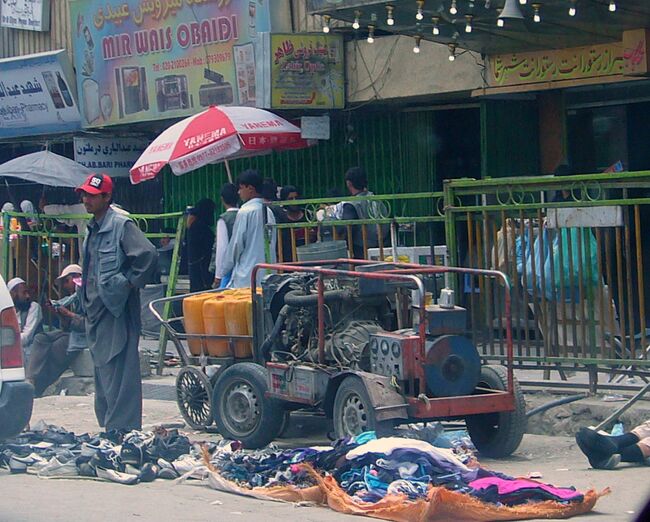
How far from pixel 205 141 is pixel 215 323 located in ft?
12.2

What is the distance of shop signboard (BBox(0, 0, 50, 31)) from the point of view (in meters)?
17.9

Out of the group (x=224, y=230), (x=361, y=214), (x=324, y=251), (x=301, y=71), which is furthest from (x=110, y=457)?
(x=301, y=71)

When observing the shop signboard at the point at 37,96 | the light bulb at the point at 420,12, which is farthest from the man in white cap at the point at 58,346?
the shop signboard at the point at 37,96

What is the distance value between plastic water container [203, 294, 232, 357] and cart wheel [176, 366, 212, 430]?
0.21m

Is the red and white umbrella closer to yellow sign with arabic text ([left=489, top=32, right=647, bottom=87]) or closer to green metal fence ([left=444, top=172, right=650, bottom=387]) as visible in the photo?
yellow sign with arabic text ([left=489, top=32, right=647, bottom=87])

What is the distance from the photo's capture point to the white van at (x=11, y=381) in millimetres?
7746

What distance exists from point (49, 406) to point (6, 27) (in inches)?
358

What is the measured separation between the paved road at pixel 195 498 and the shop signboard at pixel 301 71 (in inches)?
254

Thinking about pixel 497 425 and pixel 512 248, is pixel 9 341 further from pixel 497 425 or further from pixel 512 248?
pixel 512 248

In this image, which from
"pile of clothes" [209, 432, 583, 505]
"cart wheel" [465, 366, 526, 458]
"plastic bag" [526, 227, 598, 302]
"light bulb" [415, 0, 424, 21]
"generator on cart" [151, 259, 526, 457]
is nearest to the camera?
"pile of clothes" [209, 432, 583, 505]

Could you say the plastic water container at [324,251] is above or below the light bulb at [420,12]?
below

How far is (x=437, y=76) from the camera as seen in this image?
43.7 feet

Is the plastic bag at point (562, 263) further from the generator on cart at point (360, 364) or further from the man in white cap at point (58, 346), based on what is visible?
the man in white cap at point (58, 346)

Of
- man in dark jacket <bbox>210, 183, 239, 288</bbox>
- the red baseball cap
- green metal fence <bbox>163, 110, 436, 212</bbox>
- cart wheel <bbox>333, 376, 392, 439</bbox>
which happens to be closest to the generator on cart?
cart wheel <bbox>333, 376, 392, 439</bbox>
